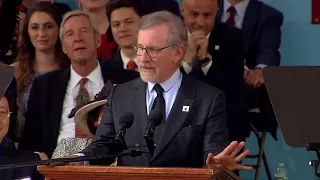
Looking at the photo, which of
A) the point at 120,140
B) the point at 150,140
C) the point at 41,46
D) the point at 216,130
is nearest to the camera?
the point at 120,140

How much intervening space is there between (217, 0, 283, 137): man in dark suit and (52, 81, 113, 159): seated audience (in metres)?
1.03

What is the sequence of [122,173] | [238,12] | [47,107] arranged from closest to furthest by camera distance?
1. [122,173]
2. [47,107]
3. [238,12]

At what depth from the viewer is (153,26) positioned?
338cm

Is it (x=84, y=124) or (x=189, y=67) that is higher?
(x=189, y=67)

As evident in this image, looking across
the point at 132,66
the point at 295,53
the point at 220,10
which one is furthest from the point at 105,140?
the point at 295,53

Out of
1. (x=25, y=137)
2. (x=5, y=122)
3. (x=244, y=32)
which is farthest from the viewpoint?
(x=244, y=32)

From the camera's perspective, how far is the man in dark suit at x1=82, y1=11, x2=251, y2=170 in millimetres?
3275

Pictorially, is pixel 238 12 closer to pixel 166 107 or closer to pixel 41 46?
pixel 41 46

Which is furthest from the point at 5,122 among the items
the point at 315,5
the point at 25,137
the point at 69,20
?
the point at 315,5

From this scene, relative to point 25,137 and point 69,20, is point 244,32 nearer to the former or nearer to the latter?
point 69,20

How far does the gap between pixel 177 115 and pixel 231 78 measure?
4.08 ft

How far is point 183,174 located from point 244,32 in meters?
2.51

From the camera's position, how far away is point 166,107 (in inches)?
134

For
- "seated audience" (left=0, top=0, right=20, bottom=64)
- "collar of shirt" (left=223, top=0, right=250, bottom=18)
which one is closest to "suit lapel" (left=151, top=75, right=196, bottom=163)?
"collar of shirt" (left=223, top=0, right=250, bottom=18)
